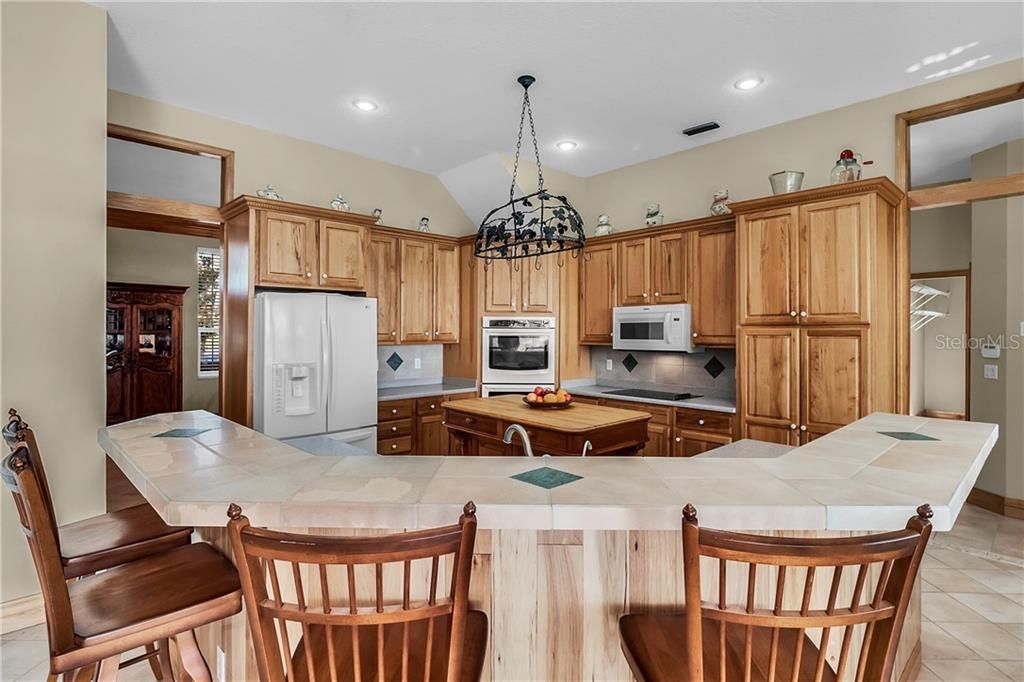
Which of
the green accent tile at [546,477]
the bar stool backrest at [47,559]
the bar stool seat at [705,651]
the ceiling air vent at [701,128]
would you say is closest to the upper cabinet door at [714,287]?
the ceiling air vent at [701,128]

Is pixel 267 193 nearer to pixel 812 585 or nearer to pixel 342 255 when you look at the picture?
pixel 342 255

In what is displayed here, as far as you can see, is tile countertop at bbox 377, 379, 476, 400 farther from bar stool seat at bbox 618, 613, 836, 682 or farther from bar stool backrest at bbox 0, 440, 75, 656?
bar stool seat at bbox 618, 613, 836, 682

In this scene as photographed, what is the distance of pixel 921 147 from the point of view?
3.74m

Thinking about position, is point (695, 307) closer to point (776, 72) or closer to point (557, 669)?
point (776, 72)

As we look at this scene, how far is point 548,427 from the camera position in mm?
3000

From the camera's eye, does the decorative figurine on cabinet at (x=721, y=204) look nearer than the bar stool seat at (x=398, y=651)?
No

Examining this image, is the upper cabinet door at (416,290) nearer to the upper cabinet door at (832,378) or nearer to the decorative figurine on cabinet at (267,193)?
the decorative figurine on cabinet at (267,193)

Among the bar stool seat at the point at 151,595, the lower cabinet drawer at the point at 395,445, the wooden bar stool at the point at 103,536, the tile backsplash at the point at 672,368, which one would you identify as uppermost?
the tile backsplash at the point at 672,368

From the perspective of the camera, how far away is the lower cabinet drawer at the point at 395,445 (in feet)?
13.8

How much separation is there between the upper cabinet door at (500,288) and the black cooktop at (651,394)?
1.23 m

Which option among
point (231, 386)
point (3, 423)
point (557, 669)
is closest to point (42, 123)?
point (3, 423)

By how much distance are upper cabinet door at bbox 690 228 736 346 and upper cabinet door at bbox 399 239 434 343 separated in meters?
2.34

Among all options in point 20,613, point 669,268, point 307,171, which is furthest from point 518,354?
point 20,613

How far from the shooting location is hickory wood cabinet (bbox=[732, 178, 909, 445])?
10.1 ft
